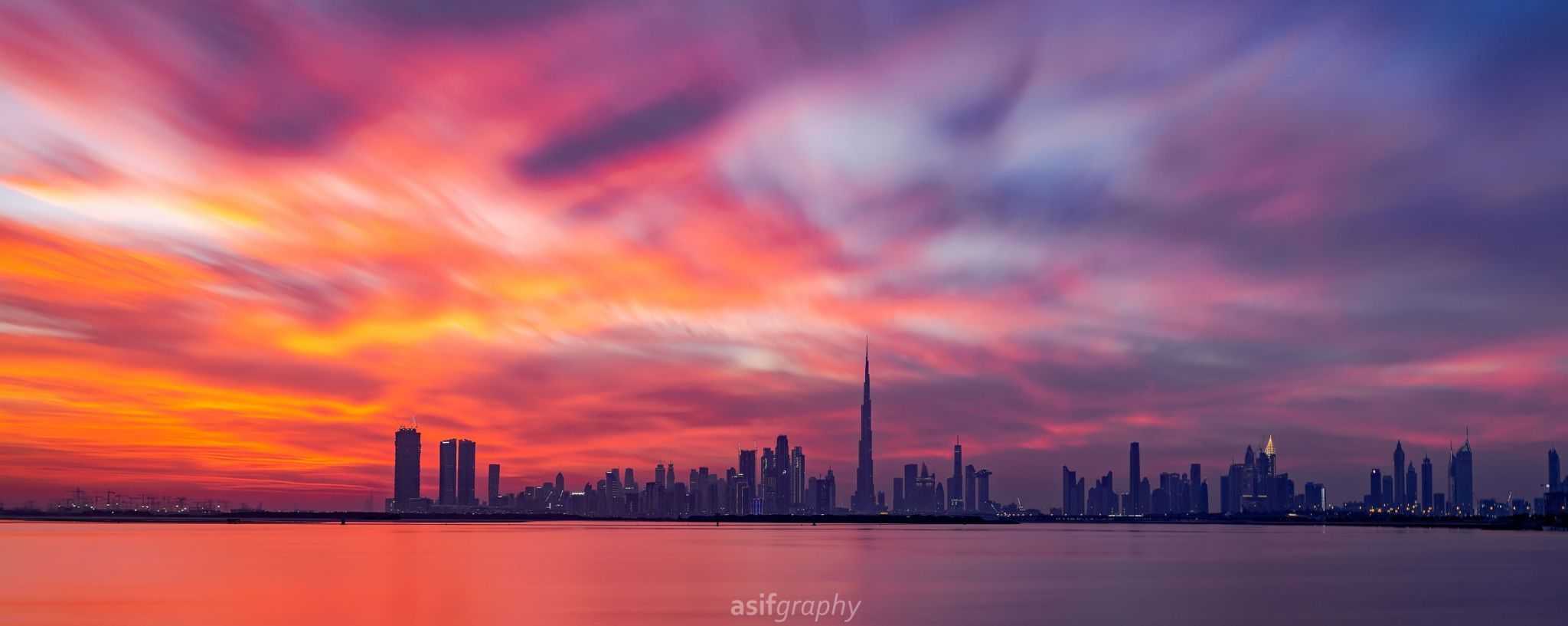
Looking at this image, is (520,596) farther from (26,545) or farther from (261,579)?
(26,545)

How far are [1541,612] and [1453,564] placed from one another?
52.2 m

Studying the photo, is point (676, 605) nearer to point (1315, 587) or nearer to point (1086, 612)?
point (1086, 612)

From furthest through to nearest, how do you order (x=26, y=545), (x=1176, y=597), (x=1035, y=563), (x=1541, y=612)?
(x=26, y=545) < (x=1035, y=563) < (x=1176, y=597) < (x=1541, y=612)

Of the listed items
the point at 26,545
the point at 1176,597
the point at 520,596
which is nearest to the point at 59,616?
the point at 520,596

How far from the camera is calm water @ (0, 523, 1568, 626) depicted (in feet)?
175

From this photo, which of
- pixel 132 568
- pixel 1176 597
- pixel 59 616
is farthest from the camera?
pixel 132 568

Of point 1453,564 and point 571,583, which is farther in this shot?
point 1453,564

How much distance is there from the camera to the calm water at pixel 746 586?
53.2 m

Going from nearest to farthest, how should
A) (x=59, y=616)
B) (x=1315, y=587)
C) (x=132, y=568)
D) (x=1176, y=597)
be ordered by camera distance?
(x=59, y=616)
(x=1176, y=597)
(x=1315, y=587)
(x=132, y=568)

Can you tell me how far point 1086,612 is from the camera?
180 ft

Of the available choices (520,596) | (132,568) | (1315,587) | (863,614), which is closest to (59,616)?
(520,596)

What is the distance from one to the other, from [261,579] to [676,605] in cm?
3304

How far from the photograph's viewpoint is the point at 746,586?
2808 inches

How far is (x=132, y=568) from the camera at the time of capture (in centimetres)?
8775
